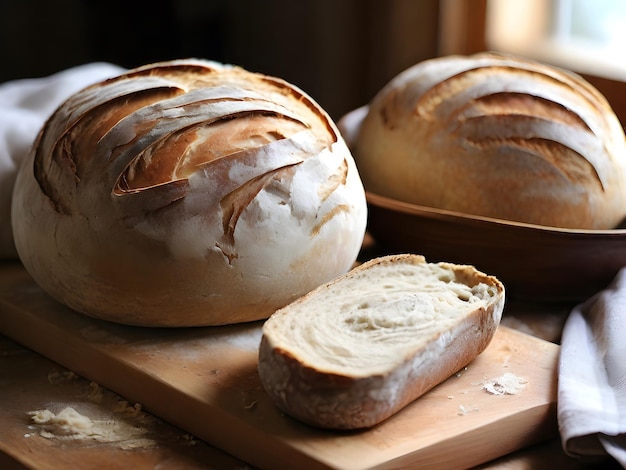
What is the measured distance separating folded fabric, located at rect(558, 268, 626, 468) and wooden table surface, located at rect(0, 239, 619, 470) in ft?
Result: 0.16

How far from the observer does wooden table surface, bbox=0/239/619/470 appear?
3.33 feet

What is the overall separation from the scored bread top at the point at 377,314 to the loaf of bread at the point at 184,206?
3.3 inches

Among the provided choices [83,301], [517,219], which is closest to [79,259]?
[83,301]

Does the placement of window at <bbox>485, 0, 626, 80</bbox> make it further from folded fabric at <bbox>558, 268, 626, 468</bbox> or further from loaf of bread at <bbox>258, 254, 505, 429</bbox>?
loaf of bread at <bbox>258, 254, 505, 429</bbox>

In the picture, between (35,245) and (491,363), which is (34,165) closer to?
(35,245)

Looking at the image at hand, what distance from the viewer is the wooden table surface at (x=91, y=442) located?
1015mm

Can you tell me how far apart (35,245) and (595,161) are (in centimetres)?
83

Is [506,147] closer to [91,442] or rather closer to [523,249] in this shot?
[523,249]

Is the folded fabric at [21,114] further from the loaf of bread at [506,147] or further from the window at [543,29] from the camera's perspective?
the window at [543,29]

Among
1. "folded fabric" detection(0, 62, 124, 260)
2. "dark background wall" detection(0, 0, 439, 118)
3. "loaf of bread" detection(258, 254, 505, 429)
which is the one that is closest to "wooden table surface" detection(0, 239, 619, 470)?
"loaf of bread" detection(258, 254, 505, 429)

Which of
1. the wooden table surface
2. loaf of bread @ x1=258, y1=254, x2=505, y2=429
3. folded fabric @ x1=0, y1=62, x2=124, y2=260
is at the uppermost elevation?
folded fabric @ x1=0, y1=62, x2=124, y2=260

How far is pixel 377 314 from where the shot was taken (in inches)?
43.3

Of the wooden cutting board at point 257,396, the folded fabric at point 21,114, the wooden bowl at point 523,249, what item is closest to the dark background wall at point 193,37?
the folded fabric at point 21,114

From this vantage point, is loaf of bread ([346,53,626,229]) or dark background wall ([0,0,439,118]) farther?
dark background wall ([0,0,439,118])
